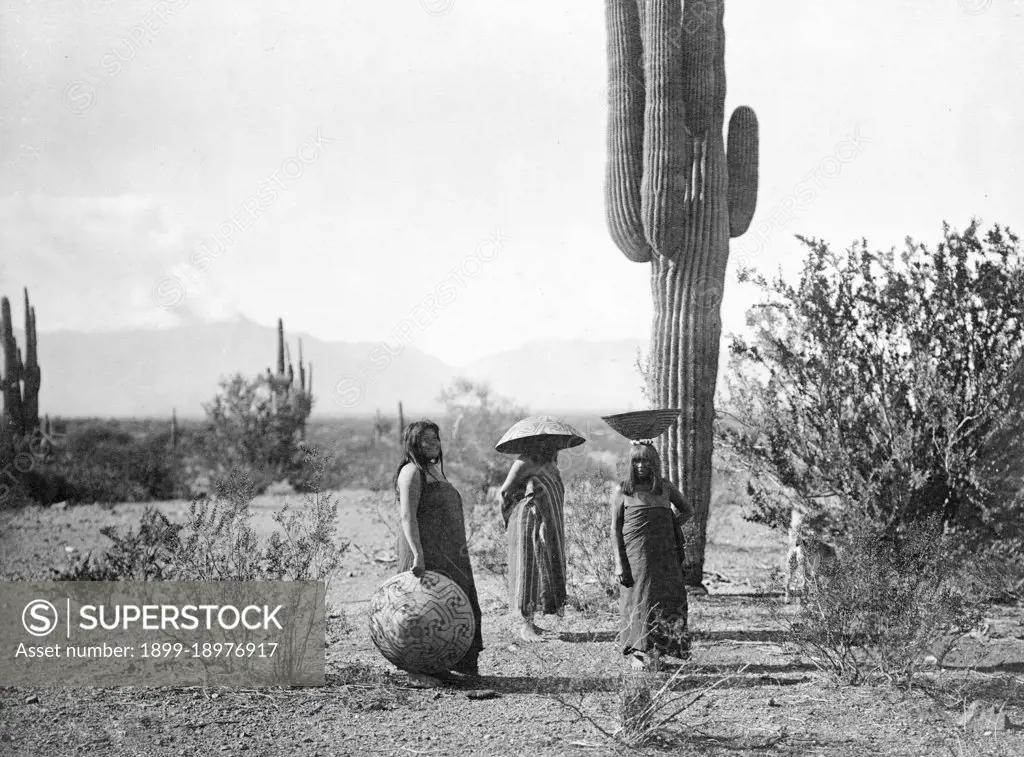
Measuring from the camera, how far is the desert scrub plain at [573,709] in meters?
4.46

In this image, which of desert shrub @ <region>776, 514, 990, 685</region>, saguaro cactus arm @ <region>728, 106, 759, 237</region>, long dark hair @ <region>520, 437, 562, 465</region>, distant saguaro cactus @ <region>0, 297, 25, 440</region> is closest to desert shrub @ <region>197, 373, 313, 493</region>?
distant saguaro cactus @ <region>0, 297, 25, 440</region>

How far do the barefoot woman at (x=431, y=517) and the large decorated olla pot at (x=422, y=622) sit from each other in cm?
23

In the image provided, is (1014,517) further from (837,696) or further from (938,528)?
(837,696)

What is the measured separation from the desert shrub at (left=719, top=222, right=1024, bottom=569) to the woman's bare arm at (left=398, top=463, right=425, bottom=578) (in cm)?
422

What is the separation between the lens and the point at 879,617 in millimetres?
5539

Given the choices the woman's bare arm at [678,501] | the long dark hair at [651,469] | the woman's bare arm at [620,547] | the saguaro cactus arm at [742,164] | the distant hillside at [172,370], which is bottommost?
the woman's bare arm at [620,547]

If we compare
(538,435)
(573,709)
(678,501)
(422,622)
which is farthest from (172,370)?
(573,709)

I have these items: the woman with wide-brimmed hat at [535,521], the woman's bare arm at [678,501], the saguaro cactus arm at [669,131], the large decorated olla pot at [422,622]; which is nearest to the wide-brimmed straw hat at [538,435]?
the woman with wide-brimmed hat at [535,521]

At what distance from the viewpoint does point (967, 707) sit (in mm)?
4914

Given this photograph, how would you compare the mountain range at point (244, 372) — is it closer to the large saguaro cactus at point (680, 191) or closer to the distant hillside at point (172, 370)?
the distant hillside at point (172, 370)

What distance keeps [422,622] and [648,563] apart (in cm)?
163

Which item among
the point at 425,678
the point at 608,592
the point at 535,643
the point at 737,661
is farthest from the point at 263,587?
the point at 608,592

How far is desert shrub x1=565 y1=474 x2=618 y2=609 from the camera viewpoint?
28.9 ft

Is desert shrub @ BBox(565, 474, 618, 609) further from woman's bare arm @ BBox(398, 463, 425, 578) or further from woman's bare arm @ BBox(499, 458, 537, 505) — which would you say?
woman's bare arm @ BBox(398, 463, 425, 578)
